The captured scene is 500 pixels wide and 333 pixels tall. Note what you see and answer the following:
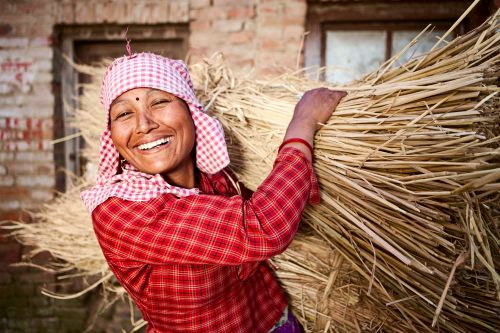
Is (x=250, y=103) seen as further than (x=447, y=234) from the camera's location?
Yes

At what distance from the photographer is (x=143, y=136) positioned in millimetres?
884

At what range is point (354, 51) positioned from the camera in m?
2.36

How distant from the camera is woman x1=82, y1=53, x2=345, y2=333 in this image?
0.76m

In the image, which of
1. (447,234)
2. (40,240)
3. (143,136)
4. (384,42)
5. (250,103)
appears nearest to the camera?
(447,234)

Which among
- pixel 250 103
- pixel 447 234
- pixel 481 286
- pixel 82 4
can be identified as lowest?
pixel 481 286

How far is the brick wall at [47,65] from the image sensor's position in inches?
88.9

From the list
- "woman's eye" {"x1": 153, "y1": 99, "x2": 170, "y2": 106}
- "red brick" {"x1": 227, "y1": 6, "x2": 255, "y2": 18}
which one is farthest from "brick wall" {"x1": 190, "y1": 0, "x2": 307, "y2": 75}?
"woman's eye" {"x1": 153, "y1": 99, "x2": 170, "y2": 106}

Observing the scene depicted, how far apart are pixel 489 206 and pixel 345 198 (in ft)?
1.02

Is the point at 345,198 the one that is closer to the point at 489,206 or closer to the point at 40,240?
the point at 489,206

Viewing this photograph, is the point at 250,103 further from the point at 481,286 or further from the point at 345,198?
the point at 481,286

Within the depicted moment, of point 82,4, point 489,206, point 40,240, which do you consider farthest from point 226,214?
point 82,4

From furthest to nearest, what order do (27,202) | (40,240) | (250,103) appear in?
(27,202) < (40,240) < (250,103)

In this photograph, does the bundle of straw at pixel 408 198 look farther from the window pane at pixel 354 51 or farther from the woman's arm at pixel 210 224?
the window pane at pixel 354 51

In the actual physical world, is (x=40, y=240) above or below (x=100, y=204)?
below
